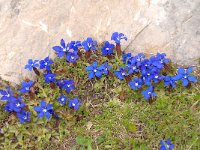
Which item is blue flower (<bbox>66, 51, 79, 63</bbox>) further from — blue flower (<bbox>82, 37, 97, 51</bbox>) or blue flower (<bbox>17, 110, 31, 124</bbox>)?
blue flower (<bbox>17, 110, 31, 124</bbox>)

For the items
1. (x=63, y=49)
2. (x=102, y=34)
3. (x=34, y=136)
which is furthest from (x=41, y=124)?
(x=102, y=34)

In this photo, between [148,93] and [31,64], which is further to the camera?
[31,64]

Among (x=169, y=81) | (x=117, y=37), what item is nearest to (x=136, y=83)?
(x=169, y=81)

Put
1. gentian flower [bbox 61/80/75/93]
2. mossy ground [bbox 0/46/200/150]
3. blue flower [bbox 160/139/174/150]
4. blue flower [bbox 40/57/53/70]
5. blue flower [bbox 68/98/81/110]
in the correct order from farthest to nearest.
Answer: blue flower [bbox 40/57/53/70] → gentian flower [bbox 61/80/75/93] → blue flower [bbox 68/98/81/110] → mossy ground [bbox 0/46/200/150] → blue flower [bbox 160/139/174/150]

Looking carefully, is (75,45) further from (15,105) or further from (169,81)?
(169,81)

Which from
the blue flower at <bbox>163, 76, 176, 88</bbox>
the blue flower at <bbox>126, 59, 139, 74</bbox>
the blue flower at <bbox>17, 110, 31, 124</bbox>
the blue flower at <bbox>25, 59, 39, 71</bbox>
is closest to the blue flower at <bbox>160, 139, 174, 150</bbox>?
the blue flower at <bbox>163, 76, 176, 88</bbox>

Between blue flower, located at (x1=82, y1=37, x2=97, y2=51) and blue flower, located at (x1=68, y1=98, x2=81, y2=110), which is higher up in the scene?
blue flower, located at (x1=82, y1=37, x2=97, y2=51)
